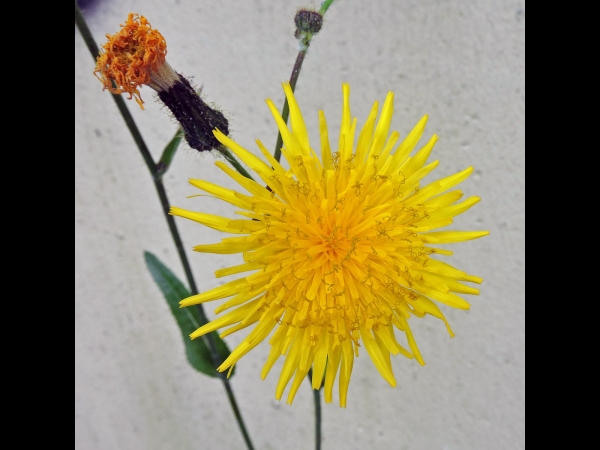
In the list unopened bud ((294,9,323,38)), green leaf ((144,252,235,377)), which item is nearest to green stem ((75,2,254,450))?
green leaf ((144,252,235,377))

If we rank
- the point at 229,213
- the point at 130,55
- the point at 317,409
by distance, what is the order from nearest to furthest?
1. the point at 130,55
2. the point at 317,409
3. the point at 229,213

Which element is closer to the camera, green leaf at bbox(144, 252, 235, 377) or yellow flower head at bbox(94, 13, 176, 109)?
yellow flower head at bbox(94, 13, 176, 109)

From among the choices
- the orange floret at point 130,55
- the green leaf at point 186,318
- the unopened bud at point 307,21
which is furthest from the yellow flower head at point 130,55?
the green leaf at point 186,318

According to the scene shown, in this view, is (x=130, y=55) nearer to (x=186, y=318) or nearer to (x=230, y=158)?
(x=230, y=158)

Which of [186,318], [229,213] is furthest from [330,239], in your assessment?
[229,213]

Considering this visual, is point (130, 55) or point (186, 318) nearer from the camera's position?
point (130, 55)

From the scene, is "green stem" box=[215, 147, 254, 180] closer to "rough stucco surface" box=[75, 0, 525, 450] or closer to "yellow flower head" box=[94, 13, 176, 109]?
"yellow flower head" box=[94, 13, 176, 109]

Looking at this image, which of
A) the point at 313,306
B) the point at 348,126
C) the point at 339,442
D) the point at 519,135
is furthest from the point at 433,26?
the point at 339,442
